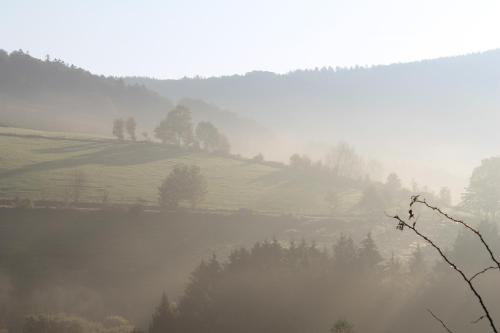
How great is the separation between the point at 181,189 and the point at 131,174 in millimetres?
23374

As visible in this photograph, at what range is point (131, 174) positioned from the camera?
110m

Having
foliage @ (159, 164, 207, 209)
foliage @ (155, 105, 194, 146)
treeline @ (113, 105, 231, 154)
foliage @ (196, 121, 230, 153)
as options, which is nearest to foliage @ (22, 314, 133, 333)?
foliage @ (159, 164, 207, 209)

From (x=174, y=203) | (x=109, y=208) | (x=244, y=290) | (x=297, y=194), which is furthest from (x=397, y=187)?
(x=244, y=290)

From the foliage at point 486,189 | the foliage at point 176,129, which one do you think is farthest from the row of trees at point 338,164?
the foliage at point 486,189

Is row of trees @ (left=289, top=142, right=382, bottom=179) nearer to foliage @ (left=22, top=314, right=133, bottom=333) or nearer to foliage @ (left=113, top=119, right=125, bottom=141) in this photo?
foliage @ (left=113, top=119, right=125, bottom=141)

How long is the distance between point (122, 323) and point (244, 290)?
45.7 ft

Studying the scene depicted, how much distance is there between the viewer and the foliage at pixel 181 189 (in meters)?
90.3

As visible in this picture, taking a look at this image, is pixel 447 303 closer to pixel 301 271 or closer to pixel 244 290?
pixel 301 271

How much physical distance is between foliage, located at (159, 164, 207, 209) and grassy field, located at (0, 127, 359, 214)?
11.6 feet

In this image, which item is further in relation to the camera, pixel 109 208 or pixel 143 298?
pixel 109 208

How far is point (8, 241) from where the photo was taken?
233 feet

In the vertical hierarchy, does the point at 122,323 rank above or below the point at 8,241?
below

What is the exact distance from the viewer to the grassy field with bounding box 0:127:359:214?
9331 cm

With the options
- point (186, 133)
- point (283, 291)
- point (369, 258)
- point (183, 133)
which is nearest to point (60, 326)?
point (283, 291)
